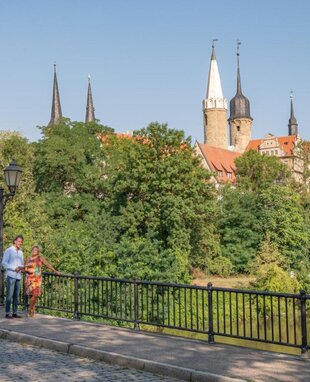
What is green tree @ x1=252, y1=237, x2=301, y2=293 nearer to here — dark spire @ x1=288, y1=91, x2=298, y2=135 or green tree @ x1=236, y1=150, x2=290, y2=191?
green tree @ x1=236, y1=150, x2=290, y2=191

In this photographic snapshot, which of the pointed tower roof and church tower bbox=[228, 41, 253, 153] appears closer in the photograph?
the pointed tower roof

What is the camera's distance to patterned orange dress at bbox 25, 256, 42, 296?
13.9m

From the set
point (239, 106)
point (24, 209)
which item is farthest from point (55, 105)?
point (24, 209)

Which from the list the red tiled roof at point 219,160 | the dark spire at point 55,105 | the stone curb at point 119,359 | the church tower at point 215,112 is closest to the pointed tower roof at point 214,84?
the church tower at point 215,112

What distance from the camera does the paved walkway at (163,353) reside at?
26.4 ft

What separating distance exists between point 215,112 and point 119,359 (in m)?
107

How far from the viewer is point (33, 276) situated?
13.9 metres

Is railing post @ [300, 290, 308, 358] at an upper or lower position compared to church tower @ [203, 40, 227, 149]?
lower

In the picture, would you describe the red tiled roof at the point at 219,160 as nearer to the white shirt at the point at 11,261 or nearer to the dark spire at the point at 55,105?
the dark spire at the point at 55,105

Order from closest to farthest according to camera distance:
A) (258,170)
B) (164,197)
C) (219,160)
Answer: (164,197) < (258,170) < (219,160)

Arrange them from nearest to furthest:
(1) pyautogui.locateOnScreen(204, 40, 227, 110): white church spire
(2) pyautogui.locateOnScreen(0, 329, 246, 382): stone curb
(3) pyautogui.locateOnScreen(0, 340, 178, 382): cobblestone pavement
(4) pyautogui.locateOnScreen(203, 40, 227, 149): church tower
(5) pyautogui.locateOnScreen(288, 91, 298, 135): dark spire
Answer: (2) pyautogui.locateOnScreen(0, 329, 246, 382): stone curb < (3) pyautogui.locateOnScreen(0, 340, 178, 382): cobblestone pavement < (1) pyautogui.locateOnScreen(204, 40, 227, 110): white church spire < (4) pyautogui.locateOnScreen(203, 40, 227, 149): church tower < (5) pyautogui.locateOnScreen(288, 91, 298, 135): dark spire

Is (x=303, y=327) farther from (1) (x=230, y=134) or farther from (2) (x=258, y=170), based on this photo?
(1) (x=230, y=134)

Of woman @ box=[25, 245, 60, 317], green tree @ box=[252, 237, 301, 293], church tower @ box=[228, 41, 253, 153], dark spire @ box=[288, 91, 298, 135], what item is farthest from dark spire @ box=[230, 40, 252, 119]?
woman @ box=[25, 245, 60, 317]

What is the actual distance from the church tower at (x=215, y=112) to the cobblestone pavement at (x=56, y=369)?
104469mm
